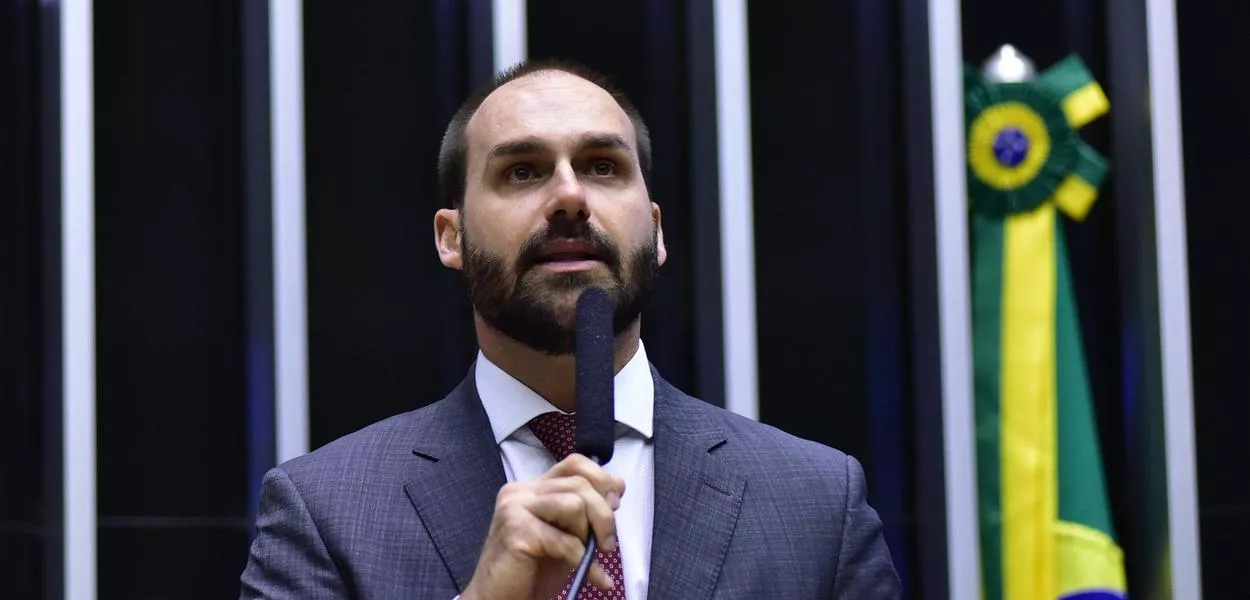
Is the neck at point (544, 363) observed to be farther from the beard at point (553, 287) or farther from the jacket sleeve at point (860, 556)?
the jacket sleeve at point (860, 556)

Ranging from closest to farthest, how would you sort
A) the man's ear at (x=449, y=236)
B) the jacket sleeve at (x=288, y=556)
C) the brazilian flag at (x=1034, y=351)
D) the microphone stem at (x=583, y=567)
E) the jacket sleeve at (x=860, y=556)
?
the microphone stem at (x=583, y=567) < the jacket sleeve at (x=288, y=556) < the jacket sleeve at (x=860, y=556) < the man's ear at (x=449, y=236) < the brazilian flag at (x=1034, y=351)

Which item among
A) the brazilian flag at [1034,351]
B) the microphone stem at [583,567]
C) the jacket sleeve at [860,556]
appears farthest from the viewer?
the brazilian flag at [1034,351]

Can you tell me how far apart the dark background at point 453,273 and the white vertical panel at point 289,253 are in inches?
2.3

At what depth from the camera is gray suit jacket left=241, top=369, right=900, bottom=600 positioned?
5.54ft

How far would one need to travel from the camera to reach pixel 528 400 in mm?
1842

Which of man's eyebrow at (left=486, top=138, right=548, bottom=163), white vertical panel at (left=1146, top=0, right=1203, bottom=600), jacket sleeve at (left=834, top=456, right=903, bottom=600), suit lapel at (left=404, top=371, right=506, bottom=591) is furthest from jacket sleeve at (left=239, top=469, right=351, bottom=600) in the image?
white vertical panel at (left=1146, top=0, right=1203, bottom=600)

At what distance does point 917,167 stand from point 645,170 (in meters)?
1.68

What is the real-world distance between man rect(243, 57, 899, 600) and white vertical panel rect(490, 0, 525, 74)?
161 cm

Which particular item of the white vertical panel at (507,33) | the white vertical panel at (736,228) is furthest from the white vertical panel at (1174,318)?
the white vertical panel at (507,33)

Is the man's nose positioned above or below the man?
above

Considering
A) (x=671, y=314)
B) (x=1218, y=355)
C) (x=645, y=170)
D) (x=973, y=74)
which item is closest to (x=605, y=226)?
(x=645, y=170)

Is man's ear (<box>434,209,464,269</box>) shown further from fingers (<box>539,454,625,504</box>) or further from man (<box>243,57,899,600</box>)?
fingers (<box>539,454,625,504</box>)

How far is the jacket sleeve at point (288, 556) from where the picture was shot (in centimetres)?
167

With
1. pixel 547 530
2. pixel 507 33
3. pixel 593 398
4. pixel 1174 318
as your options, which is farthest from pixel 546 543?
pixel 1174 318
